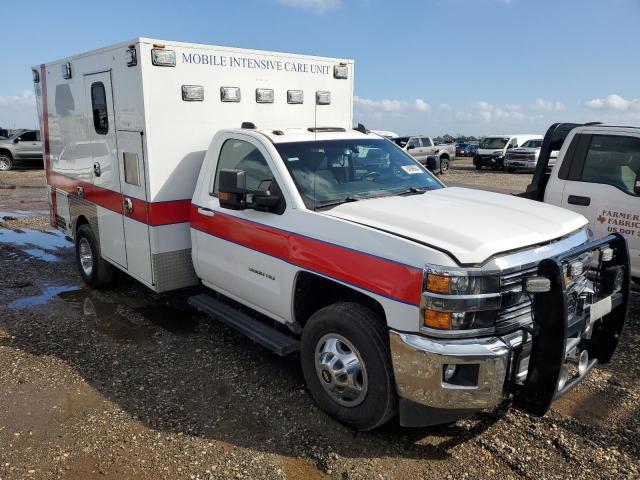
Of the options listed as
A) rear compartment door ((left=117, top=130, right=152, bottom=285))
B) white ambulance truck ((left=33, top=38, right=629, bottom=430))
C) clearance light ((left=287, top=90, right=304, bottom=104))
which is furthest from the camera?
clearance light ((left=287, top=90, right=304, bottom=104))

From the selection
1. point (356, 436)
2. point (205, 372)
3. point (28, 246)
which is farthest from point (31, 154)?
point (356, 436)

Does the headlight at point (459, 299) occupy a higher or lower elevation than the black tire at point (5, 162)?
higher

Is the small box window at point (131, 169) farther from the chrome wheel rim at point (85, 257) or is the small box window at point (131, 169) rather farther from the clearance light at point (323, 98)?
the clearance light at point (323, 98)

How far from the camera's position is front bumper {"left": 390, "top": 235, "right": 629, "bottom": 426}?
2.90 meters

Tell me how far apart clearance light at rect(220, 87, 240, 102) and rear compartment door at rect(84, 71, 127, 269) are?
1138mm

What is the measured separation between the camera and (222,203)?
407 cm

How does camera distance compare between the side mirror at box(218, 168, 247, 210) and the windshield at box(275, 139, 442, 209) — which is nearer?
the side mirror at box(218, 168, 247, 210)

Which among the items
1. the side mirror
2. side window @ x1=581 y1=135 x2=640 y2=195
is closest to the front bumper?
the side mirror

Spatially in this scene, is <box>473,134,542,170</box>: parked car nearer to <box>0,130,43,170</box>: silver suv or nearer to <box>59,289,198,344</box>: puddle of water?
<box>0,130,43,170</box>: silver suv

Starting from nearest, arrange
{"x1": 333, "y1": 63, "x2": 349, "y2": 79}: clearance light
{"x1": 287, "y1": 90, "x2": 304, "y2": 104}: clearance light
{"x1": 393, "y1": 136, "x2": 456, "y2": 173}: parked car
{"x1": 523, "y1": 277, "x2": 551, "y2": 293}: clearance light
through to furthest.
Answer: {"x1": 523, "y1": 277, "x2": 551, "y2": 293}: clearance light < {"x1": 287, "y1": 90, "x2": 304, "y2": 104}: clearance light < {"x1": 333, "y1": 63, "x2": 349, "y2": 79}: clearance light < {"x1": 393, "y1": 136, "x2": 456, "y2": 173}: parked car

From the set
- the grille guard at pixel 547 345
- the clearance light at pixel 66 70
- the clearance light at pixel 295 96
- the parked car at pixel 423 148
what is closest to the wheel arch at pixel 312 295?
the grille guard at pixel 547 345

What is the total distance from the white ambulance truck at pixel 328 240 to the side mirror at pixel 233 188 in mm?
12

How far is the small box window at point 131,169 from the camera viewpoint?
509cm

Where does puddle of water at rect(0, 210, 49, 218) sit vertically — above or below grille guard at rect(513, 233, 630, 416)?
below
